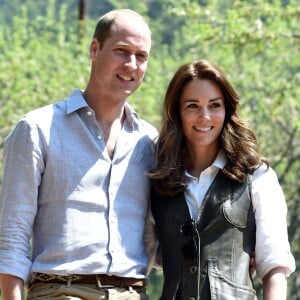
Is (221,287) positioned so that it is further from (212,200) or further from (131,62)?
(131,62)

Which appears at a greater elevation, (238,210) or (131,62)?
(131,62)

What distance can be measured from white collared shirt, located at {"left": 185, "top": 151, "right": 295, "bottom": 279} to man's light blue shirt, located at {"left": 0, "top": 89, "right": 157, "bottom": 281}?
0.86 feet

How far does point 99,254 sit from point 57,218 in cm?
24

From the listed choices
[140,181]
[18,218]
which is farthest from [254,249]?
[18,218]

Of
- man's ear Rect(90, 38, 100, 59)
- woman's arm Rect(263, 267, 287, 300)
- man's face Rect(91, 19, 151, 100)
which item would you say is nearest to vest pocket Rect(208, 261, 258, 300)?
woman's arm Rect(263, 267, 287, 300)

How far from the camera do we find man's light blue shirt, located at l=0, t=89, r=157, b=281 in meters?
4.73

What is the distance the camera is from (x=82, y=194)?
4.79m

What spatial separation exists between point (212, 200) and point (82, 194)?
56 cm

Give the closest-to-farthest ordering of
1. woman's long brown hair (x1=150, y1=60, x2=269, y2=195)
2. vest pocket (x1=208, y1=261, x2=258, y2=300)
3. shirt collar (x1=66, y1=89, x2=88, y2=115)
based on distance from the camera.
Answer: vest pocket (x1=208, y1=261, x2=258, y2=300)
woman's long brown hair (x1=150, y1=60, x2=269, y2=195)
shirt collar (x1=66, y1=89, x2=88, y2=115)

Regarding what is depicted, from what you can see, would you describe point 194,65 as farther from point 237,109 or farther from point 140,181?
point 140,181

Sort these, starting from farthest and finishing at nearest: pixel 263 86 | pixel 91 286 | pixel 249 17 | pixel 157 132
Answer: pixel 263 86
pixel 249 17
pixel 157 132
pixel 91 286

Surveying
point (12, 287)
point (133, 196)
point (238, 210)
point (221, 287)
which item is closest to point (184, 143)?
point (133, 196)

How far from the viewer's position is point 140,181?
495cm

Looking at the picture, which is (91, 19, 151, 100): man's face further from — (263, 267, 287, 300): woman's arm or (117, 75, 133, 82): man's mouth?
(263, 267, 287, 300): woman's arm
